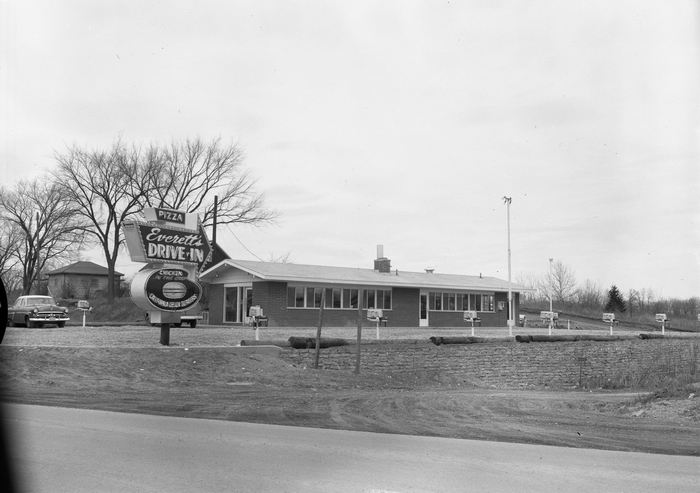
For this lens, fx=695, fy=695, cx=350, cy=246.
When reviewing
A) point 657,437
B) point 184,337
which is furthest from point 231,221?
point 657,437

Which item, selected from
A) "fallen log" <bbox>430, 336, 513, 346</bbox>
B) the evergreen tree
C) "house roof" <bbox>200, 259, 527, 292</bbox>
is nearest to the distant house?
"house roof" <bbox>200, 259, 527, 292</bbox>

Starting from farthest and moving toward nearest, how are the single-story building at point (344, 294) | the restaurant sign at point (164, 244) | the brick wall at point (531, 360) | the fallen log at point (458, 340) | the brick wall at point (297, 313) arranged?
the single-story building at point (344, 294), the brick wall at point (297, 313), the fallen log at point (458, 340), the brick wall at point (531, 360), the restaurant sign at point (164, 244)

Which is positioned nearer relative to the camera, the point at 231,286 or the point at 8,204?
the point at 231,286

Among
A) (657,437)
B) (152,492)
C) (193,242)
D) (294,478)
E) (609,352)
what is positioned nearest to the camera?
(152,492)

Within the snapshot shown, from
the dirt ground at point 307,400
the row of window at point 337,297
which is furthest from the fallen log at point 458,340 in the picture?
the row of window at point 337,297

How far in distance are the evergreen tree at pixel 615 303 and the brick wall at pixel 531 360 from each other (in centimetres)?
4528

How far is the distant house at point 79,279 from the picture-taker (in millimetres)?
87356

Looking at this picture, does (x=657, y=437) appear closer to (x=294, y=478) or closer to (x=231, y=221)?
(x=294, y=478)

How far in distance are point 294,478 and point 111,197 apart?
55.0 meters

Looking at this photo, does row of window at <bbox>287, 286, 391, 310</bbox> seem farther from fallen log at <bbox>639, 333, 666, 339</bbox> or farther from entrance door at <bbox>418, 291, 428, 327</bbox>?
fallen log at <bbox>639, 333, 666, 339</bbox>

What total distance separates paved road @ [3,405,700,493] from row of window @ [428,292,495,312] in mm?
37497

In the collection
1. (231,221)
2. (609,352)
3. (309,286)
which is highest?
(231,221)

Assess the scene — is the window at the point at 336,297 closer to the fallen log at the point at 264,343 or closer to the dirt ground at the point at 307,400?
the fallen log at the point at 264,343

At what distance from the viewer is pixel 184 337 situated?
26766 mm
